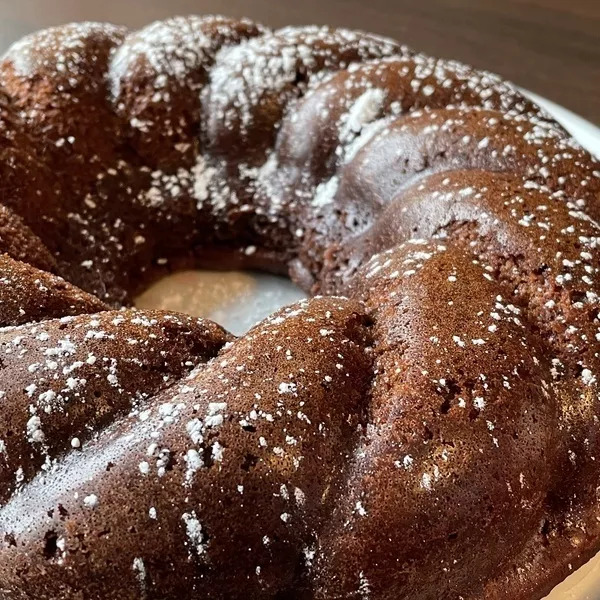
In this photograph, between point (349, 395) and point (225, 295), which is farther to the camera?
point (225, 295)

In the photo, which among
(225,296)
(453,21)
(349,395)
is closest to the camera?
(349,395)

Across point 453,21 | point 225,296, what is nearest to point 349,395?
point 225,296

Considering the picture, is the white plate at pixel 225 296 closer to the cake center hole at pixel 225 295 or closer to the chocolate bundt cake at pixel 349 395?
the cake center hole at pixel 225 295

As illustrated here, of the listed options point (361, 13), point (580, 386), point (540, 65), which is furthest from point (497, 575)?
point (361, 13)

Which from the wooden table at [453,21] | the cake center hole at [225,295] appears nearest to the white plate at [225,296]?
the cake center hole at [225,295]

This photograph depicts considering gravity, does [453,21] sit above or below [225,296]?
above

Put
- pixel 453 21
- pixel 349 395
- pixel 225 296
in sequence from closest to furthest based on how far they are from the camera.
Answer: pixel 349 395, pixel 225 296, pixel 453 21

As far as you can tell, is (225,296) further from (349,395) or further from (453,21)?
(453,21)
